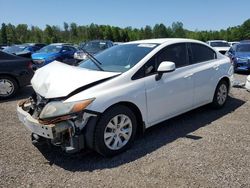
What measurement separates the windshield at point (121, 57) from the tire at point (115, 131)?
76cm

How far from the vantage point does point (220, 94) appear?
679 centimetres

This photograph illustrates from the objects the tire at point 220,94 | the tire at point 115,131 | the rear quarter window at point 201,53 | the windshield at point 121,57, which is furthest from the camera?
the tire at point 220,94

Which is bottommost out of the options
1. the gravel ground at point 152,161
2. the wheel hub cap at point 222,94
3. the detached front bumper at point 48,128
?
the gravel ground at point 152,161

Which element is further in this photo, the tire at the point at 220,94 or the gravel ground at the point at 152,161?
the tire at the point at 220,94

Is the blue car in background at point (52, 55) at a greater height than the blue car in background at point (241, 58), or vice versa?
the blue car in background at point (52, 55)

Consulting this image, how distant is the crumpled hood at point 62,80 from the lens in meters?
4.29

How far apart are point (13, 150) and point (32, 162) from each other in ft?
1.97

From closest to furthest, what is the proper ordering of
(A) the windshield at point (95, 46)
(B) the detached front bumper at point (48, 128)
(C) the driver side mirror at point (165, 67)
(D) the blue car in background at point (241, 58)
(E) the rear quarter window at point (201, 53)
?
(B) the detached front bumper at point (48, 128)
(C) the driver side mirror at point (165, 67)
(E) the rear quarter window at point (201, 53)
(D) the blue car in background at point (241, 58)
(A) the windshield at point (95, 46)

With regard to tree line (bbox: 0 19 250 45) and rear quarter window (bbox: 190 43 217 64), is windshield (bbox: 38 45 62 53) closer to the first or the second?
rear quarter window (bbox: 190 43 217 64)

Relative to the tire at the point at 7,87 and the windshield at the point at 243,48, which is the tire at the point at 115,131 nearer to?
the tire at the point at 7,87

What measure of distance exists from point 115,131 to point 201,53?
2.84 m

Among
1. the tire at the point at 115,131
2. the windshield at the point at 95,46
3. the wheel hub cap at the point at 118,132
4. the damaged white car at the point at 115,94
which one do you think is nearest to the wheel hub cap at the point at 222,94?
the damaged white car at the point at 115,94

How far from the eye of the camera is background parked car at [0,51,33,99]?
8.55m

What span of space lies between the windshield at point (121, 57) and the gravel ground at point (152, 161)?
1241 millimetres
